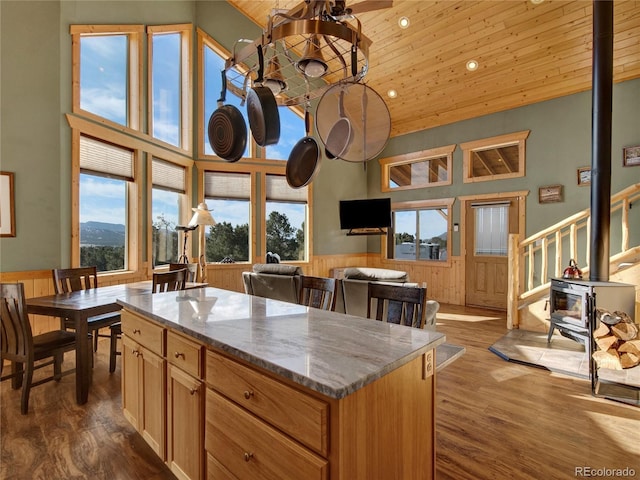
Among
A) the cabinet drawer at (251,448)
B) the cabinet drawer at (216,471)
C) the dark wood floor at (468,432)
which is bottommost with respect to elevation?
the dark wood floor at (468,432)

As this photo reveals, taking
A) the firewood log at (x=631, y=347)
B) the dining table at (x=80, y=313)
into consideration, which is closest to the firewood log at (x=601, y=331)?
the firewood log at (x=631, y=347)

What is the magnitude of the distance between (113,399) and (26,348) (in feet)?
2.41

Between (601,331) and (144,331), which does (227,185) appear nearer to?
(144,331)

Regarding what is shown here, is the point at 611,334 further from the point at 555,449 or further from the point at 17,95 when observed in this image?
the point at 17,95

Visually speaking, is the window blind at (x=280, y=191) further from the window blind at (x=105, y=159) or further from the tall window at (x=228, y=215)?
the window blind at (x=105, y=159)

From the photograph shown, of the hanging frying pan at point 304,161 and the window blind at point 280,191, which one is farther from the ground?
the window blind at point 280,191

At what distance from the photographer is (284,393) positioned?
40.7 inches

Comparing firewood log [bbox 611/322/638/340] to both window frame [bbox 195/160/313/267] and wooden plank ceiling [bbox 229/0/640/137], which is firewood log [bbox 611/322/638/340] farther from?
window frame [bbox 195/160/313/267]

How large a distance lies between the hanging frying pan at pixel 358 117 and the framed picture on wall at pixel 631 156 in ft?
17.8

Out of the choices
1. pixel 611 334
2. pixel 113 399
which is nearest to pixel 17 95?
pixel 113 399

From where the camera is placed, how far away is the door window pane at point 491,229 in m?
6.06

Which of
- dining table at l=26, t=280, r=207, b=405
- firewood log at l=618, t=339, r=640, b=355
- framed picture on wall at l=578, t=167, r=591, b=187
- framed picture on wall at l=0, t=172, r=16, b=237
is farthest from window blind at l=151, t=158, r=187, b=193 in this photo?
framed picture on wall at l=578, t=167, r=591, b=187

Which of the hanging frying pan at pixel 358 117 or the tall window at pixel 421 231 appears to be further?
the tall window at pixel 421 231

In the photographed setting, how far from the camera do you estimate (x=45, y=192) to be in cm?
365
